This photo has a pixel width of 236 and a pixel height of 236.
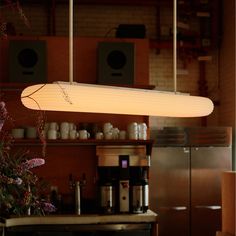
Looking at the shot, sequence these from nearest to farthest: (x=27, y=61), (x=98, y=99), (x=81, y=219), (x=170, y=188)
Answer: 1. (x=98, y=99)
2. (x=81, y=219)
3. (x=27, y=61)
4. (x=170, y=188)

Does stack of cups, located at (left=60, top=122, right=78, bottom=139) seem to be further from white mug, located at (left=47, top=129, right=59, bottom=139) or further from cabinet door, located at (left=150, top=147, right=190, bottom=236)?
cabinet door, located at (left=150, top=147, right=190, bottom=236)

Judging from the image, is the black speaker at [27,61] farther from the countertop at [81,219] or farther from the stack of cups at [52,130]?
the countertop at [81,219]

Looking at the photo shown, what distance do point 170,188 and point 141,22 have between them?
2.13 metres

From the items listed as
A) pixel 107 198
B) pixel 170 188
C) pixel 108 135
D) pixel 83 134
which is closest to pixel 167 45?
pixel 170 188

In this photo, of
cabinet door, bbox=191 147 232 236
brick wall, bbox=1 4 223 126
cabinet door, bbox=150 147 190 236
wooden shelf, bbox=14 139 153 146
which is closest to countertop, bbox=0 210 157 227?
wooden shelf, bbox=14 139 153 146

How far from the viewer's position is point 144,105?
5.51ft

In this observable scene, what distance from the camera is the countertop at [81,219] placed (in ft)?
12.6

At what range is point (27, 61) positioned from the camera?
416 cm

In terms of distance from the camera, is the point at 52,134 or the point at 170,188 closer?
the point at 52,134

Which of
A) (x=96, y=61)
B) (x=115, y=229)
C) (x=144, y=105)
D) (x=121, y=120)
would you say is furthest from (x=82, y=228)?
(x=144, y=105)

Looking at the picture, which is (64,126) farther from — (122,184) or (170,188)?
(170,188)

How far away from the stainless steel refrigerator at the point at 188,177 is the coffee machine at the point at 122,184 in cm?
84

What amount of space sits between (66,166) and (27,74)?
1036 mm

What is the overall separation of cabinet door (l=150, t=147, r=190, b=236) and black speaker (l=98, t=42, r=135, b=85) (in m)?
1.21
